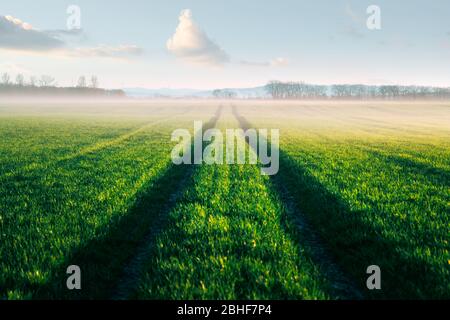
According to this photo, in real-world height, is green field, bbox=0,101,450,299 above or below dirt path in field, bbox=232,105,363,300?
above

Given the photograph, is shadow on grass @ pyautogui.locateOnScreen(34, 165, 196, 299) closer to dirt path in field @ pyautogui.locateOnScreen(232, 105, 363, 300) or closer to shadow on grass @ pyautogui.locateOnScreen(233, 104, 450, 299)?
dirt path in field @ pyautogui.locateOnScreen(232, 105, 363, 300)

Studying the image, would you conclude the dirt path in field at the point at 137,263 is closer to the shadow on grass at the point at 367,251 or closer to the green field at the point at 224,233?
the green field at the point at 224,233

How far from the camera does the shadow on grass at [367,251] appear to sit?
465 centimetres

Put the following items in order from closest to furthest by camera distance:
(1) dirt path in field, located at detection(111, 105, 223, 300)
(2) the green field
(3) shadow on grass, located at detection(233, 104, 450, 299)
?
1. (3) shadow on grass, located at detection(233, 104, 450, 299)
2. (2) the green field
3. (1) dirt path in field, located at detection(111, 105, 223, 300)

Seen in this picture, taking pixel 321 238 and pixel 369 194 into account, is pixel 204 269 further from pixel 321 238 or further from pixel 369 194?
pixel 369 194

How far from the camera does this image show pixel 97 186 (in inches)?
424

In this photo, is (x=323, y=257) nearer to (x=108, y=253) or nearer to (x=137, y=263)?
(x=137, y=263)

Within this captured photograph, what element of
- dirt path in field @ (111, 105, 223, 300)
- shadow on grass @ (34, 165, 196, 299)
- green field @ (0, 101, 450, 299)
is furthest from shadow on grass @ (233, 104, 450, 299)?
shadow on grass @ (34, 165, 196, 299)

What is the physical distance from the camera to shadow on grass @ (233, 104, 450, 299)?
15.3 ft

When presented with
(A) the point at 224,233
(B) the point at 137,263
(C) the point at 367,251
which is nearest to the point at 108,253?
(B) the point at 137,263

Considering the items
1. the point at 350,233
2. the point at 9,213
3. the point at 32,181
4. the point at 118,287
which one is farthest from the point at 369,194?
the point at 32,181

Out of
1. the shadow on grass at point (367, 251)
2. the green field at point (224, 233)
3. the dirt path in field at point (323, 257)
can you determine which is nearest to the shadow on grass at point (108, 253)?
the green field at point (224, 233)

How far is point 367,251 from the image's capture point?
19.3ft

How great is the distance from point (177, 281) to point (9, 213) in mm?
5820
